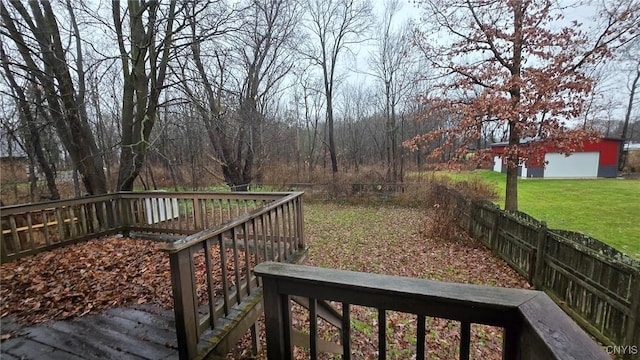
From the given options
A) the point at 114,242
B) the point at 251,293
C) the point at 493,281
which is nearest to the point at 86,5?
the point at 114,242

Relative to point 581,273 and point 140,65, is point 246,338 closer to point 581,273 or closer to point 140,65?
point 581,273

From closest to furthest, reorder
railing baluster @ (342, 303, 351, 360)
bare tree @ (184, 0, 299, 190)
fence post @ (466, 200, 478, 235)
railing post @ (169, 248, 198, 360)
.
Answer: railing baluster @ (342, 303, 351, 360) → railing post @ (169, 248, 198, 360) → fence post @ (466, 200, 478, 235) → bare tree @ (184, 0, 299, 190)

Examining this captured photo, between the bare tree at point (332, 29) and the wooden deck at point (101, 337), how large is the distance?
12.7 m

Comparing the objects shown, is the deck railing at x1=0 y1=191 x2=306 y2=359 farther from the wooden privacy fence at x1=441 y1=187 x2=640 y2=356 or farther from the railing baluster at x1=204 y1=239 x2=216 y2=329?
the wooden privacy fence at x1=441 y1=187 x2=640 y2=356

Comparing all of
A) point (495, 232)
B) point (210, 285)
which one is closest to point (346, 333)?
point (210, 285)

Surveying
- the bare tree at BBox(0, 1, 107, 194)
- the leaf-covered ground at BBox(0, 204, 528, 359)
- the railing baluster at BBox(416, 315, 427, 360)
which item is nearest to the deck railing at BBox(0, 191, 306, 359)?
the leaf-covered ground at BBox(0, 204, 528, 359)

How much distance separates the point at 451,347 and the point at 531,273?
7.83 ft

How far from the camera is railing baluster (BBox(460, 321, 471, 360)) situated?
3.73ft

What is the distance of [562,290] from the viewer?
4168mm

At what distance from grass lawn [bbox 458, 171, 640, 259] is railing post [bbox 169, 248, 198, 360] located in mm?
8386

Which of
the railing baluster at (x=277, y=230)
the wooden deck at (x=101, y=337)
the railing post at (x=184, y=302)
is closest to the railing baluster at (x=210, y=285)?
the railing post at (x=184, y=302)

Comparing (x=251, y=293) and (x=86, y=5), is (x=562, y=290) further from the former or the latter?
(x=86, y=5)

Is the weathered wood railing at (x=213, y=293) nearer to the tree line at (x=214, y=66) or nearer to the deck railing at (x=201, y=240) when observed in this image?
the deck railing at (x=201, y=240)

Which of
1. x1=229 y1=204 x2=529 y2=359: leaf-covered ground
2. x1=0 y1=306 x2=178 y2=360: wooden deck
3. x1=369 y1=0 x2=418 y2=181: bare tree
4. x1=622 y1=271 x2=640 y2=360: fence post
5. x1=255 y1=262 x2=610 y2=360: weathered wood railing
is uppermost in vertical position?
x1=369 y1=0 x2=418 y2=181: bare tree
